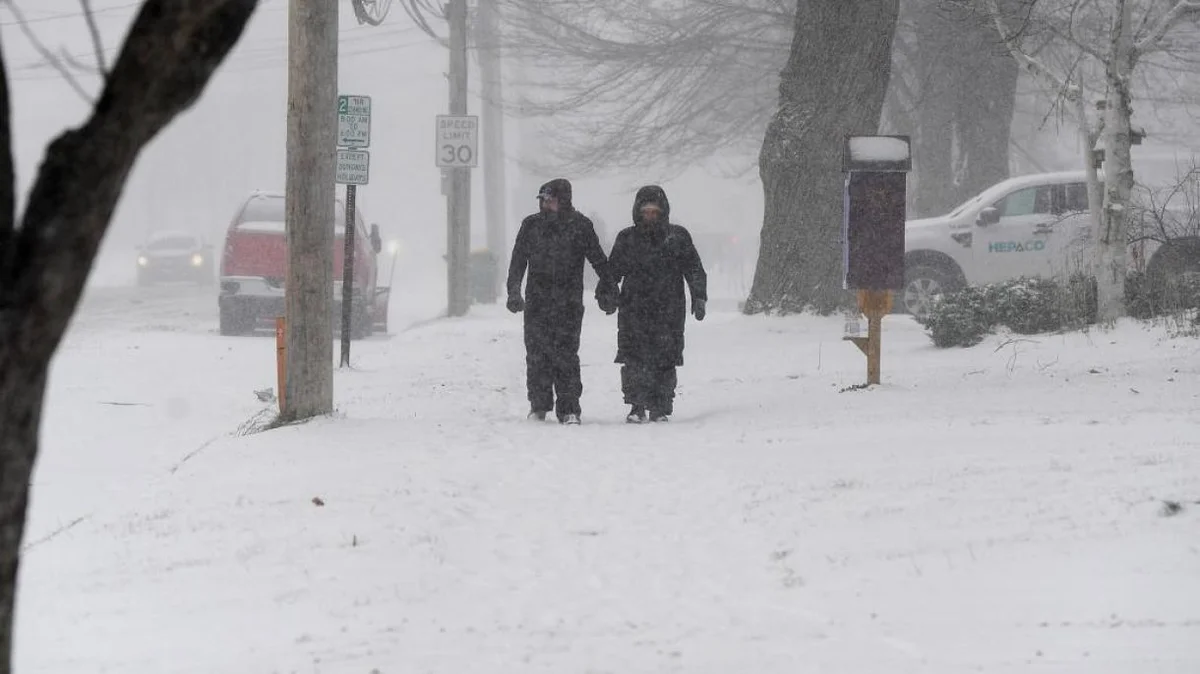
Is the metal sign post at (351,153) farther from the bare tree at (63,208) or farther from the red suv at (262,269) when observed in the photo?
the bare tree at (63,208)

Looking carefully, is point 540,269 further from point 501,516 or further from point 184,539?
point 184,539

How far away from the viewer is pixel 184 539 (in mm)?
6320

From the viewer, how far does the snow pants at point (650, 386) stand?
33.5 ft

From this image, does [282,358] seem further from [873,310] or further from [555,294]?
[873,310]

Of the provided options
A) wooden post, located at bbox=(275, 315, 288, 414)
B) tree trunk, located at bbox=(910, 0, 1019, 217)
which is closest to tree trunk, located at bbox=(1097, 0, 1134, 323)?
wooden post, located at bbox=(275, 315, 288, 414)

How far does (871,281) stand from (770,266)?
19.8 feet

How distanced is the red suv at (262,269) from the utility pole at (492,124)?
30.6 ft

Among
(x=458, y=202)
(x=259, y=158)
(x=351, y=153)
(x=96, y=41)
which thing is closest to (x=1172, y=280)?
(x=351, y=153)

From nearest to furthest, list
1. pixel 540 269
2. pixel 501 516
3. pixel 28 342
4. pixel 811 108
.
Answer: pixel 28 342
pixel 501 516
pixel 540 269
pixel 811 108

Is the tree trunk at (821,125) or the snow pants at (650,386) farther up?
the tree trunk at (821,125)

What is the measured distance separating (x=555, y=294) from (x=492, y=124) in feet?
82.2

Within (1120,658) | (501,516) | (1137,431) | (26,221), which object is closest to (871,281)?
(1137,431)

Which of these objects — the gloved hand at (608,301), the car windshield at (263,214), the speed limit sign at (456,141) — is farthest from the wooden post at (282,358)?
the speed limit sign at (456,141)

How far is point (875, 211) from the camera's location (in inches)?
420
